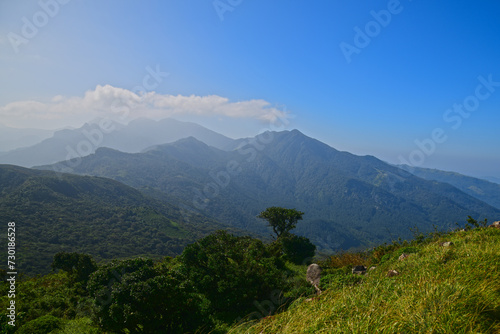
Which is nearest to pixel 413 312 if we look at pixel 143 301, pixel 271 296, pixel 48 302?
pixel 143 301

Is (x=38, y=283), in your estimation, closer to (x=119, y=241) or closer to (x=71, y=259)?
(x=71, y=259)

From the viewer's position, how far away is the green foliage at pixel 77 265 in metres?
23.9

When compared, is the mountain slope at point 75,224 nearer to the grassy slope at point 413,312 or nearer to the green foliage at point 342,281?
the green foliage at point 342,281

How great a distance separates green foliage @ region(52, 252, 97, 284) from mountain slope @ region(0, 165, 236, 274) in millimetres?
68435

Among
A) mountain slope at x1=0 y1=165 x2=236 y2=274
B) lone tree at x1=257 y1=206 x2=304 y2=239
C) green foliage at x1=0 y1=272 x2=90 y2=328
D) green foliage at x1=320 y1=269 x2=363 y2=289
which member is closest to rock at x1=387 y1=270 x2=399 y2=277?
green foliage at x1=320 y1=269 x2=363 y2=289

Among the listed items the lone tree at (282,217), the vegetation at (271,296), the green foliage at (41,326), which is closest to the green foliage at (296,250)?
the vegetation at (271,296)

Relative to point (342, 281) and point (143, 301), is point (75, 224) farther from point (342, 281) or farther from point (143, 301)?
point (342, 281)

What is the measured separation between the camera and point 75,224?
127000 mm

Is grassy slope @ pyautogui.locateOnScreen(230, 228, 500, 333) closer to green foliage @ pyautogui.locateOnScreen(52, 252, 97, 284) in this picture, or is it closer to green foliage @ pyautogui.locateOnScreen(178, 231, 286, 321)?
green foliage @ pyautogui.locateOnScreen(178, 231, 286, 321)

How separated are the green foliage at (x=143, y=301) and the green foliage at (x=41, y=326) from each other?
2.62m

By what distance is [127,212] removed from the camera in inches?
6284

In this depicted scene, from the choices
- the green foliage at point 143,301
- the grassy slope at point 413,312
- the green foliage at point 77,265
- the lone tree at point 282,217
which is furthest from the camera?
the lone tree at point 282,217

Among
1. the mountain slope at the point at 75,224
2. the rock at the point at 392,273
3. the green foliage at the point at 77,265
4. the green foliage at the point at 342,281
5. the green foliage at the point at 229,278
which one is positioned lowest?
the mountain slope at the point at 75,224

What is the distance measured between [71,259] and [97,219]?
5360 inches
